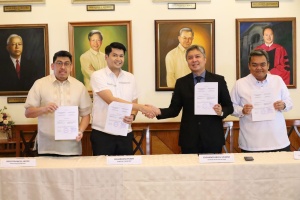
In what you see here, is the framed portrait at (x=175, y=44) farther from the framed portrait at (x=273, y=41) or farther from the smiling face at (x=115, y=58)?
the smiling face at (x=115, y=58)

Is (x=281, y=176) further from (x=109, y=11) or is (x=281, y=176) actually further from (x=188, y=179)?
(x=109, y=11)

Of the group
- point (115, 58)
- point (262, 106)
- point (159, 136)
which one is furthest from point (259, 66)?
point (159, 136)

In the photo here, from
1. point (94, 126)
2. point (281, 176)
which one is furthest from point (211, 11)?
point (281, 176)

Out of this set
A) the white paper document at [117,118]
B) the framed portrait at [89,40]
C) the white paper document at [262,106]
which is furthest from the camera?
the framed portrait at [89,40]

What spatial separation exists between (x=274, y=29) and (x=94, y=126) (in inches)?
111

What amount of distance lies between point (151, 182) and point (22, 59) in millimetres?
2863

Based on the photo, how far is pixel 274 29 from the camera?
437cm

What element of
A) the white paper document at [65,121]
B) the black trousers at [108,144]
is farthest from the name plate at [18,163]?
the black trousers at [108,144]

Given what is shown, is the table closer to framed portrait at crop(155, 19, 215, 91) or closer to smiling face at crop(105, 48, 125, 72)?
smiling face at crop(105, 48, 125, 72)

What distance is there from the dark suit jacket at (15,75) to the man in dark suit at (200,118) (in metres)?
2.32

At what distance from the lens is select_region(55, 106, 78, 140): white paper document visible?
251 centimetres

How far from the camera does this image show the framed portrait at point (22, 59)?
4.30 m


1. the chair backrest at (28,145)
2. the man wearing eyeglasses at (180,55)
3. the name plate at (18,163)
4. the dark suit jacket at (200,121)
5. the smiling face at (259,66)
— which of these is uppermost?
the man wearing eyeglasses at (180,55)

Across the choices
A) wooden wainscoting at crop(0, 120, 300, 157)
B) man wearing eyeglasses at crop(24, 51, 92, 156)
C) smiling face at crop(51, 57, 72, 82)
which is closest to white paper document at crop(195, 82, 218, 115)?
man wearing eyeglasses at crop(24, 51, 92, 156)
